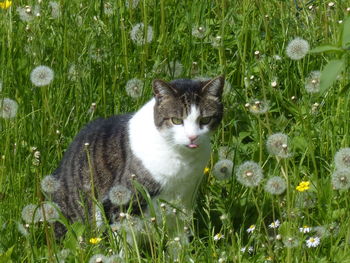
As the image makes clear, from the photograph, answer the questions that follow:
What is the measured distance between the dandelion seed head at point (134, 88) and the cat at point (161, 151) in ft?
0.97

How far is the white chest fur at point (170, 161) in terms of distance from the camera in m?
3.95

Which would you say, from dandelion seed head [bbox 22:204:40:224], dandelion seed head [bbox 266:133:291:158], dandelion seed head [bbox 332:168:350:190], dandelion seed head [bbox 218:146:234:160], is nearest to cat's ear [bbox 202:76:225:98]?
dandelion seed head [bbox 218:146:234:160]

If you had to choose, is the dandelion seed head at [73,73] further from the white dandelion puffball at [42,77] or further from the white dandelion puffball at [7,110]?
the white dandelion puffball at [7,110]

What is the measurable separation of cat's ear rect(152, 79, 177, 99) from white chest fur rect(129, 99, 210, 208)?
0.13 meters

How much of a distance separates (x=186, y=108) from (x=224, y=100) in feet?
2.17

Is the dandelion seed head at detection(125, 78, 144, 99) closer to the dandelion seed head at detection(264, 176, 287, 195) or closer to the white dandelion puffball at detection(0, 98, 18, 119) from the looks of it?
the white dandelion puffball at detection(0, 98, 18, 119)

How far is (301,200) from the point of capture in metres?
3.68

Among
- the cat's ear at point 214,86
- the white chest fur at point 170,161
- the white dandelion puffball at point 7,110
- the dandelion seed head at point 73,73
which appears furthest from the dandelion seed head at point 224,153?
the white dandelion puffball at point 7,110

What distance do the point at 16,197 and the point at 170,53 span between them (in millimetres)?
1403

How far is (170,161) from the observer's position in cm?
396

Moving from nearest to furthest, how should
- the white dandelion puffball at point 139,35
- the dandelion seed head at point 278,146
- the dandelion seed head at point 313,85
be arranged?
the dandelion seed head at point 278,146
the dandelion seed head at point 313,85
the white dandelion puffball at point 139,35

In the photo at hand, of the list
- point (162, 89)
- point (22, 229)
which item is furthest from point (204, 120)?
point (22, 229)

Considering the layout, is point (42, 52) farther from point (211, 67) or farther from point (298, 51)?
point (298, 51)


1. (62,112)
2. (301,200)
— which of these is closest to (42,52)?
(62,112)
